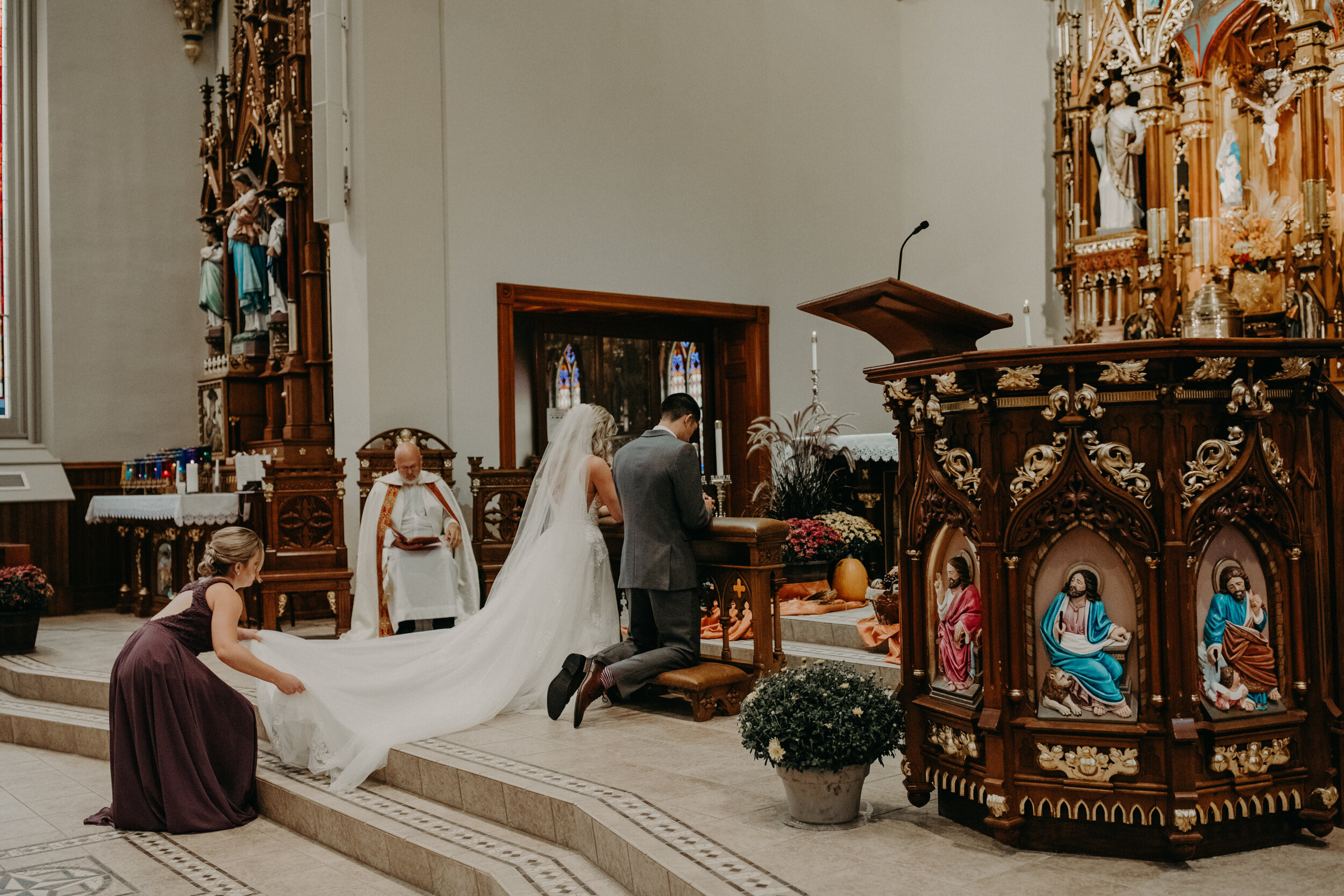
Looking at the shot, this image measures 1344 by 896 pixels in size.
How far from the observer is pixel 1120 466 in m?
3.31

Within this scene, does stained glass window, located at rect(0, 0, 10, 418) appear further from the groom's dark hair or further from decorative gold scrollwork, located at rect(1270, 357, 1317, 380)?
decorative gold scrollwork, located at rect(1270, 357, 1317, 380)

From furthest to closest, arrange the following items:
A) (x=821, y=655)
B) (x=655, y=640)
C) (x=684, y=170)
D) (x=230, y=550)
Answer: (x=684, y=170)
(x=821, y=655)
(x=655, y=640)
(x=230, y=550)

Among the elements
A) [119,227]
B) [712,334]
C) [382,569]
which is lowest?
[382,569]

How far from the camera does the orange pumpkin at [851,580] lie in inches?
299

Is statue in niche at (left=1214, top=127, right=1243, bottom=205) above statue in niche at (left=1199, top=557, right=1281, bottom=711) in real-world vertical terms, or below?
above

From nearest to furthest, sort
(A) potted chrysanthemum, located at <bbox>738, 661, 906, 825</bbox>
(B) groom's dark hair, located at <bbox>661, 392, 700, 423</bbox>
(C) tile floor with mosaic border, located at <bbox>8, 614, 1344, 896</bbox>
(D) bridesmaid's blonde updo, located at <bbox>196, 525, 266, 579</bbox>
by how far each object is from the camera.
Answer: (C) tile floor with mosaic border, located at <bbox>8, 614, 1344, 896</bbox>
(A) potted chrysanthemum, located at <bbox>738, 661, 906, 825</bbox>
(D) bridesmaid's blonde updo, located at <bbox>196, 525, 266, 579</bbox>
(B) groom's dark hair, located at <bbox>661, 392, 700, 423</bbox>

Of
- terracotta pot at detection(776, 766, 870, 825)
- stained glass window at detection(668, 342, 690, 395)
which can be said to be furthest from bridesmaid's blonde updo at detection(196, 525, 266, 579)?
stained glass window at detection(668, 342, 690, 395)

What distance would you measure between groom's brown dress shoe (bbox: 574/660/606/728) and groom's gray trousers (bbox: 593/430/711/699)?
6 cm

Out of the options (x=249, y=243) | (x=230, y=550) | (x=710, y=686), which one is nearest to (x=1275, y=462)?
(x=710, y=686)

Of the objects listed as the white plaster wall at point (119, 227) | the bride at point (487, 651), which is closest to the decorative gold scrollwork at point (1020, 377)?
the bride at point (487, 651)

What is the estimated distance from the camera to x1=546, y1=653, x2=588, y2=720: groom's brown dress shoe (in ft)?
17.5

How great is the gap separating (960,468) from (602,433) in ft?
9.32

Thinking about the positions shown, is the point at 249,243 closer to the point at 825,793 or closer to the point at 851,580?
the point at 851,580

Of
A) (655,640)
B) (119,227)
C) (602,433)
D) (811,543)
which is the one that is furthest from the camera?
(119,227)
